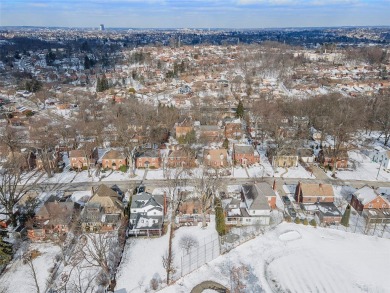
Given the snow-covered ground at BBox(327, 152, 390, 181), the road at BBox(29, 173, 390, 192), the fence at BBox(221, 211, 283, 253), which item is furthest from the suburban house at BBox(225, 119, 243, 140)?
the fence at BBox(221, 211, 283, 253)

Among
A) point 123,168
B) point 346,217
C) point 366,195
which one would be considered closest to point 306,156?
point 366,195

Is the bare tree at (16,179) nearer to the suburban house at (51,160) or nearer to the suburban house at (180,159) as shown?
the suburban house at (51,160)

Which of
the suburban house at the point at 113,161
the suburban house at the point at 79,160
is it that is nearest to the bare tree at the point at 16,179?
the suburban house at the point at 79,160

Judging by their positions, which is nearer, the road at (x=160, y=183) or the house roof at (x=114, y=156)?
the road at (x=160, y=183)

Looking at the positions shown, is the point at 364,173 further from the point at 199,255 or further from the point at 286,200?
the point at 199,255

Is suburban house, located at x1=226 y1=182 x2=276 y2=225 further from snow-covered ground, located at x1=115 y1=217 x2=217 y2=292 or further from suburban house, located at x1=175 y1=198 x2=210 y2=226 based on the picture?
suburban house, located at x1=175 y1=198 x2=210 y2=226
